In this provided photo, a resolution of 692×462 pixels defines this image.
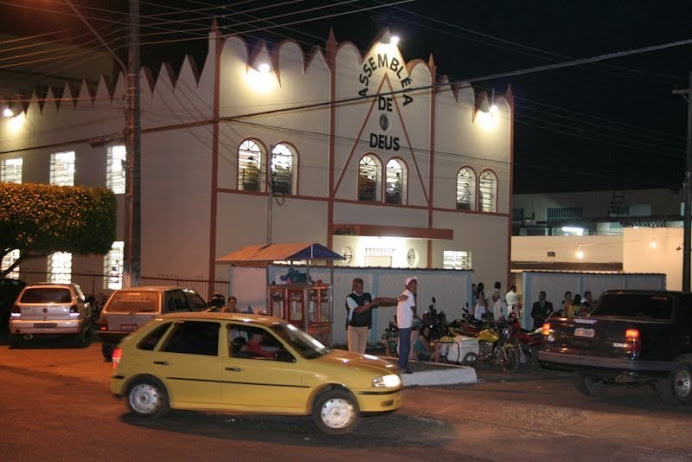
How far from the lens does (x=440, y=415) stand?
1178 centimetres

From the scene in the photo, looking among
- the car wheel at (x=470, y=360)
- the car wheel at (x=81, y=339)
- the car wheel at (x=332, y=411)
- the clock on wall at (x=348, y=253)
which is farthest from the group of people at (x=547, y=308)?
the car wheel at (x=332, y=411)

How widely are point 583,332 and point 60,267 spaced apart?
79.5 ft

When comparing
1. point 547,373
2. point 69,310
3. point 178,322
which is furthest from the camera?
point 69,310

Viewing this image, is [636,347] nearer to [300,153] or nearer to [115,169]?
[300,153]

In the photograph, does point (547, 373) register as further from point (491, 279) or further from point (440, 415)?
point (491, 279)

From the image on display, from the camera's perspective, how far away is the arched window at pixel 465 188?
33812 millimetres

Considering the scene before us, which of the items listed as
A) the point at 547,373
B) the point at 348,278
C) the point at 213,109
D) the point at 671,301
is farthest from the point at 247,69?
the point at 671,301

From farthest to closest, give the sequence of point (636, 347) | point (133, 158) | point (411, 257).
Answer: point (411, 257), point (133, 158), point (636, 347)

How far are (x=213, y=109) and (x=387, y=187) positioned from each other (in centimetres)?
828

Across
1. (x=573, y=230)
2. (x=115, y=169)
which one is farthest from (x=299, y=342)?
(x=573, y=230)

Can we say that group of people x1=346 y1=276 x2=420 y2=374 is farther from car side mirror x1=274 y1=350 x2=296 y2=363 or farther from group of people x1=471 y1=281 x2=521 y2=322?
group of people x1=471 y1=281 x2=521 y2=322

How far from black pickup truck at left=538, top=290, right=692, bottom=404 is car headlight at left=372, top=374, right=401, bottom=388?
4.16 metres

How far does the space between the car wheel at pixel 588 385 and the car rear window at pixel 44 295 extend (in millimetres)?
12066

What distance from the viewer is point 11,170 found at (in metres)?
34.8
